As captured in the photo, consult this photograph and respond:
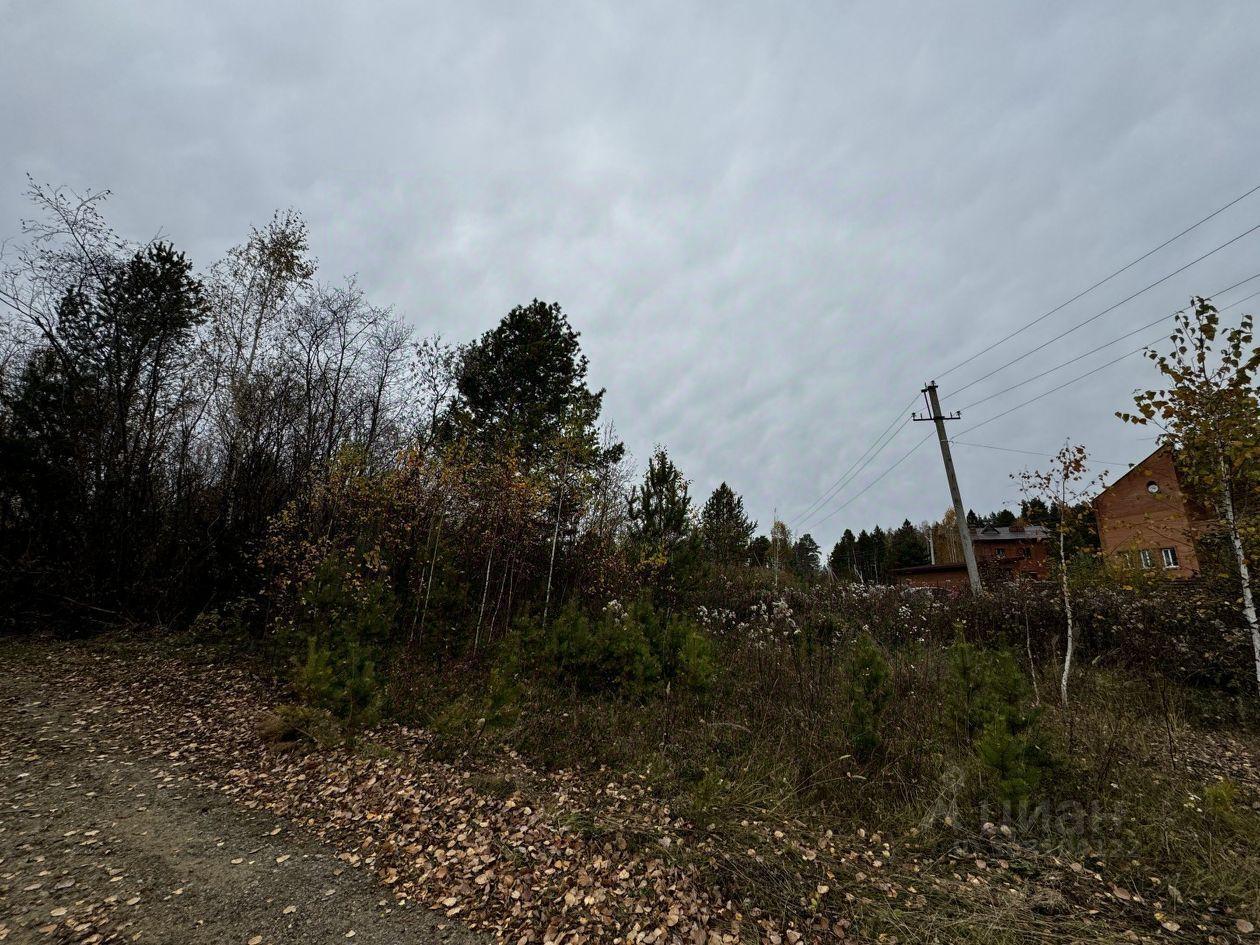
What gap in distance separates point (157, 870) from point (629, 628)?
4.94 meters

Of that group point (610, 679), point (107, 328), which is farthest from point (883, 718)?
point (107, 328)

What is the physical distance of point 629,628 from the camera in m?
7.21

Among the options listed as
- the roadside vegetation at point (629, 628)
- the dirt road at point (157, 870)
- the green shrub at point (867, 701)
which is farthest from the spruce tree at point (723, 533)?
the dirt road at point (157, 870)

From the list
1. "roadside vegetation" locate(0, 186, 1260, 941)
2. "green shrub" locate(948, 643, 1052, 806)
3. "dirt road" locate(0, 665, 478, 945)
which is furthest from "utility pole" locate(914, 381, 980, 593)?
"dirt road" locate(0, 665, 478, 945)

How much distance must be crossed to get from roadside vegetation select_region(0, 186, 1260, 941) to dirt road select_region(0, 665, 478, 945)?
1.24m

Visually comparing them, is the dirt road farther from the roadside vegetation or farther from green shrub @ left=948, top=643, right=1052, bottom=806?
green shrub @ left=948, top=643, right=1052, bottom=806

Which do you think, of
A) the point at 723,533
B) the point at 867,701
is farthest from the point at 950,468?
the point at 867,701

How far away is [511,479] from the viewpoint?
1027cm

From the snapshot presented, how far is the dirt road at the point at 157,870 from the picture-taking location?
317 centimetres

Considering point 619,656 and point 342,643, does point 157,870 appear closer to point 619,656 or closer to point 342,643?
point 342,643

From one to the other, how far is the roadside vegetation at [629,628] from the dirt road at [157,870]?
1.24 meters

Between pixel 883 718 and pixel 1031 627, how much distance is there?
638cm

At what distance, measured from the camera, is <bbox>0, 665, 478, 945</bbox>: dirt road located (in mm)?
3168

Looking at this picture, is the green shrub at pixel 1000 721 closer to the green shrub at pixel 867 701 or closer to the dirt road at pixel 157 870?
the green shrub at pixel 867 701
